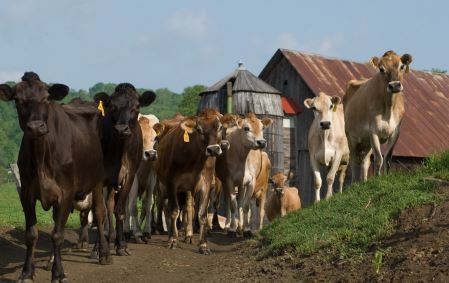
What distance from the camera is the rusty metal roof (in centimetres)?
2881

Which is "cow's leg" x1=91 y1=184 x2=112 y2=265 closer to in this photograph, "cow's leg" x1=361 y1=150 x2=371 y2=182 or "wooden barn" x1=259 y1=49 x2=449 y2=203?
"cow's leg" x1=361 y1=150 x2=371 y2=182

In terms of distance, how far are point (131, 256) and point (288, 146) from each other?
Answer: 18176 millimetres

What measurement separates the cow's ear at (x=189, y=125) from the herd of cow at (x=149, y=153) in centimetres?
2

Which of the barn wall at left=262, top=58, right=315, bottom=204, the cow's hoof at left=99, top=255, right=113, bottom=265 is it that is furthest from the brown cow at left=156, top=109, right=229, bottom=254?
the barn wall at left=262, top=58, right=315, bottom=204

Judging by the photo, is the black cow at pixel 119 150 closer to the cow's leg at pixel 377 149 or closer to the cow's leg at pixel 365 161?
the cow's leg at pixel 377 149

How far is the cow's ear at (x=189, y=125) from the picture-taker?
516 inches

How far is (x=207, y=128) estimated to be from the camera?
12922 mm

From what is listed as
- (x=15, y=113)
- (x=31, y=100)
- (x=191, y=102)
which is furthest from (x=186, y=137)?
(x=15, y=113)

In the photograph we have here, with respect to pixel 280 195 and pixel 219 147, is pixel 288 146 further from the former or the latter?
pixel 219 147

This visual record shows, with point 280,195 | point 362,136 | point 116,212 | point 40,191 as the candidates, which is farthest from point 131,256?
point 280,195

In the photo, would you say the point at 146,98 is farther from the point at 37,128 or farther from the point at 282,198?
the point at 282,198

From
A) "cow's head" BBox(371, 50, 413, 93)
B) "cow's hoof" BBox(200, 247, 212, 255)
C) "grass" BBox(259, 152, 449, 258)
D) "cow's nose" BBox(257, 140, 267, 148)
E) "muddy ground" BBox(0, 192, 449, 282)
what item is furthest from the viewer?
"cow's nose" BBox(257, 140, 267, 148)

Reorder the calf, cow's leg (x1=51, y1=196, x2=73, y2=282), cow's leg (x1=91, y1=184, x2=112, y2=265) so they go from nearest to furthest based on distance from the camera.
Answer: cow's leg (x1=51, y1=196, x2=73, y2=282), cow's leg (x1=91, y1=184, x2=112, y2=265), the calf

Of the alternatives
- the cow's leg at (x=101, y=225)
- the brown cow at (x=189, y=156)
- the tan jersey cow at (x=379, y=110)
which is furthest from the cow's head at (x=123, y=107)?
the tan jersey cow at (x=379, y=110)
